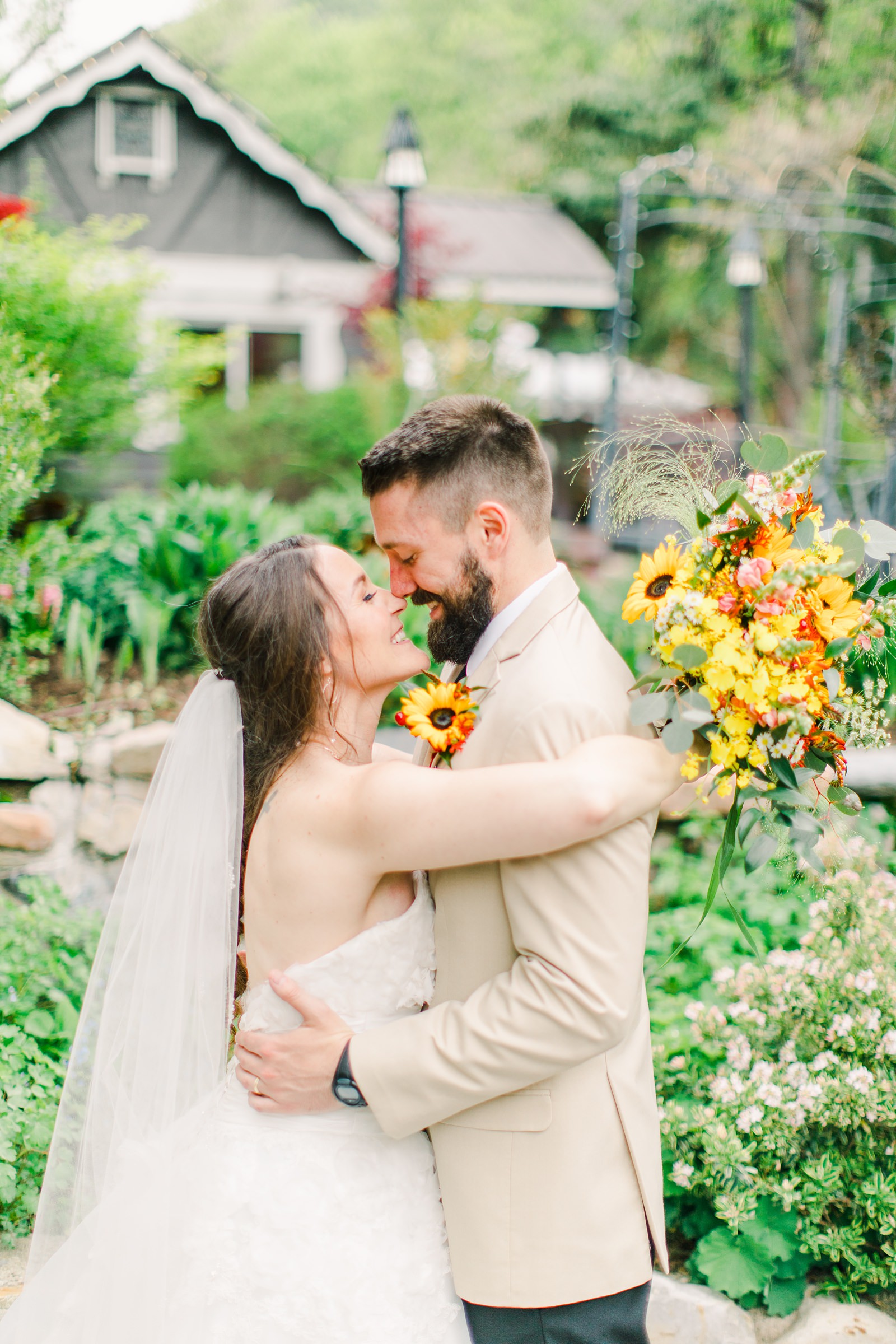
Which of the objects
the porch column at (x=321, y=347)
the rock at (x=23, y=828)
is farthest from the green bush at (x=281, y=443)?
the rock at (x=23, y=828)

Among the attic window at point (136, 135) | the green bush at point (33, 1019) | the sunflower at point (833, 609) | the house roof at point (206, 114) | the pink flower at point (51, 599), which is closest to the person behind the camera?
the sunflower at point (833, 609)

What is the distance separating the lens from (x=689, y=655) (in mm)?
1747

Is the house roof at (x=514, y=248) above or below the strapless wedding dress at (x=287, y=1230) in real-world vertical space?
above

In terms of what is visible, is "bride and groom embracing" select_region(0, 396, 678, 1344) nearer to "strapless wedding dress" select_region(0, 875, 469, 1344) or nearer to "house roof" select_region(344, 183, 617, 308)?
"strapless wedding dress" select_region(0, 875, 469, 1344)

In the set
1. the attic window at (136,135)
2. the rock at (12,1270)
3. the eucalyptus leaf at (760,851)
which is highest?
the attic window at (136,135)

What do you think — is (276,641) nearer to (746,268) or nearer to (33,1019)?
(33,1019)

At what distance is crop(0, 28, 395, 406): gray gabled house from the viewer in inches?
624

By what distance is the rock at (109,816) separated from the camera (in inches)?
169

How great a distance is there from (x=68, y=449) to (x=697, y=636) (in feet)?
18.3

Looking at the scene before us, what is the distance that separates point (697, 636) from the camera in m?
1.79

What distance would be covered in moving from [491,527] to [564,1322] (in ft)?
4.79

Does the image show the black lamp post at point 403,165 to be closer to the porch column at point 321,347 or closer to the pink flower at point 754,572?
the pink flower at point 754,572

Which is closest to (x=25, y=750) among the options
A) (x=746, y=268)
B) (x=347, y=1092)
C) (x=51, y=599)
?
(x=51, y=599)

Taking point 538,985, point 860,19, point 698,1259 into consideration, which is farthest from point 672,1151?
point 860,19
